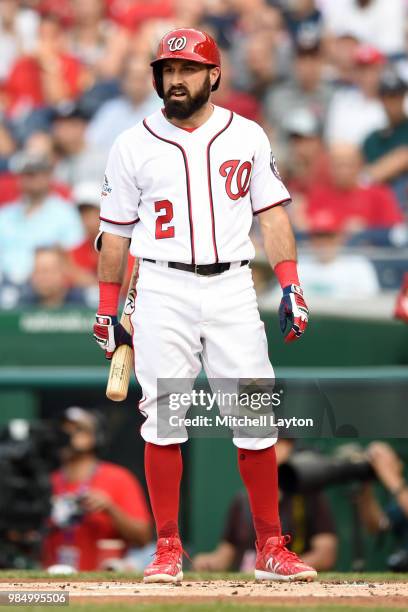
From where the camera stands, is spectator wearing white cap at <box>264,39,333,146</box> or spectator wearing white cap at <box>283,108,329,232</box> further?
spectator wearing white cap at <box>264,39,333,146</box>

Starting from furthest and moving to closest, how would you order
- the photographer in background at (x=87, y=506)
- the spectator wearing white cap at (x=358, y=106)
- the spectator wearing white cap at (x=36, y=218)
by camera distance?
the spectator wearing white cap at (x=358, y=106) < the spectator wearing white cap at (x=36, y=218) < the photographer in background at (x=87, y=506)

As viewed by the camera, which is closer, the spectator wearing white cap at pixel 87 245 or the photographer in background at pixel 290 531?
the photographer in background at pixel 290 531

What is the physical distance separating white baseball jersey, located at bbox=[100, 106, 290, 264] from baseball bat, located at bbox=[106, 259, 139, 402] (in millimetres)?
212

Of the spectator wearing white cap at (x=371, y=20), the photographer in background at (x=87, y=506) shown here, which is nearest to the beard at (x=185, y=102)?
the photographer in background at (x=87, y=506)

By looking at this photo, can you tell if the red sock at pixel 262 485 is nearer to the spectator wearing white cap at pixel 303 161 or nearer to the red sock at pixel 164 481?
the red sock at pixel 164 481

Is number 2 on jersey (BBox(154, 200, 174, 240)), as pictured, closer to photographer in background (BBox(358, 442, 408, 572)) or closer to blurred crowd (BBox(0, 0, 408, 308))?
photographer in background (BBox(358, 442, 408, 572))

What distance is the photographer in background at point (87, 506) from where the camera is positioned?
21.4 ft

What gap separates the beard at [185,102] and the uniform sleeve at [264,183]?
0.24 metres

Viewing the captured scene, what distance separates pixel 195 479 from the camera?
6734 millimetres

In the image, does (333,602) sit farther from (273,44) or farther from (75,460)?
(273,44)

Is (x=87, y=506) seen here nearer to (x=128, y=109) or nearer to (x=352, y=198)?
(x=352, y=198)

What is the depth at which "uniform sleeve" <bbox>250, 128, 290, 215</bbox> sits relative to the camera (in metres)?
4.48

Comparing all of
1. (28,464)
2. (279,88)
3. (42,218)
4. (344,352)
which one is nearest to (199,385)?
(28,464)

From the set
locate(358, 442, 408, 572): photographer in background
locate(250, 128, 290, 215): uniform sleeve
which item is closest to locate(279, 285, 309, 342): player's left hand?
locate(250, 128, 290, 215): uniform sleeve
